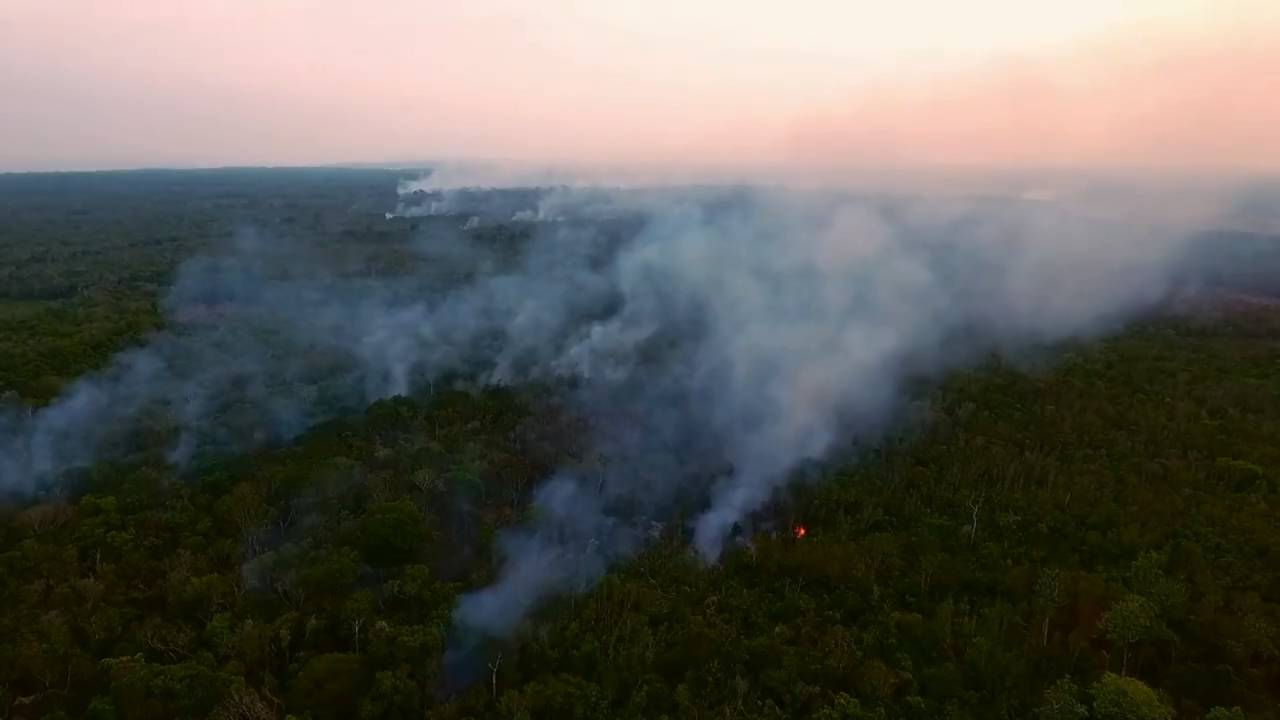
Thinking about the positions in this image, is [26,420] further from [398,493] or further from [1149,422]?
[1149,422]

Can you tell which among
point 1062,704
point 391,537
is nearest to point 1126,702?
point 1062,704

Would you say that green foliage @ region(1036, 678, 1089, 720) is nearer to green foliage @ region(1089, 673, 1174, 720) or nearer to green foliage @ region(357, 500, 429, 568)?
green foliage @ region(1089, 673, 1174, 720)

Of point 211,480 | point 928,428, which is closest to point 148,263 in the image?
point 211,480

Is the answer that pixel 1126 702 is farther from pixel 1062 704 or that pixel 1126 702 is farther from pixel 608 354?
pixel 608 354

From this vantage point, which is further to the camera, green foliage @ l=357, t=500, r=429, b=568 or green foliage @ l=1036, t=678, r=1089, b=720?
green foliage @ l=357, t=500, r=429, b=568

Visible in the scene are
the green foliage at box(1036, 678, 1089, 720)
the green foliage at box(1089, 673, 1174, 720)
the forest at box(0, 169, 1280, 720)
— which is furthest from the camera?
the forest at box(0, 169, 1280, 720)

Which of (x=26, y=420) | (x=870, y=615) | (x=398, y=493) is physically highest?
(x=26, y=420)

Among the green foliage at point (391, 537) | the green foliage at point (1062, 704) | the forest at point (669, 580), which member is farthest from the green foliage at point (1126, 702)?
the green foliage at point (391, 537)

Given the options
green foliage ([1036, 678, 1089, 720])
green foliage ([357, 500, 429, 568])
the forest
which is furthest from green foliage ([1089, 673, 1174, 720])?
green foliage ([357, 500, 429, 568])
